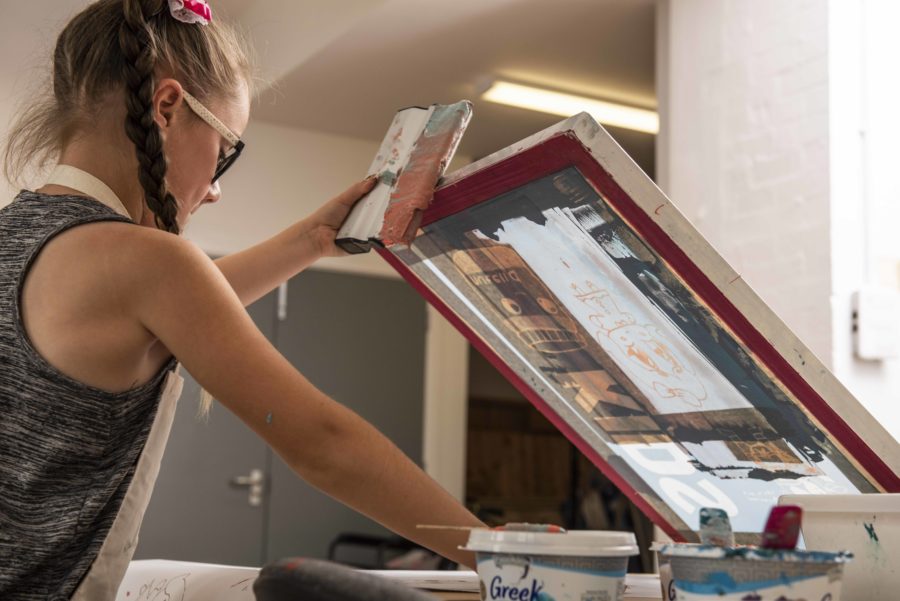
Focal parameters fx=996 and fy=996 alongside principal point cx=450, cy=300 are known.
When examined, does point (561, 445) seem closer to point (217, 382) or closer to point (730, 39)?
point (730, 39)

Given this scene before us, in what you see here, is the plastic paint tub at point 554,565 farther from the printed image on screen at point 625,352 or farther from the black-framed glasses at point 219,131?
the black-framed glasses at point 219,131

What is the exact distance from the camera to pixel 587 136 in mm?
843

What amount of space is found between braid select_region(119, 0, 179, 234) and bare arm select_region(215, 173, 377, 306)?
30 cm

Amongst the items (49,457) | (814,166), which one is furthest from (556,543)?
(814,166)

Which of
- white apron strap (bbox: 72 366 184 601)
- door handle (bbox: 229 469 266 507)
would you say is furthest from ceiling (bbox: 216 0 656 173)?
white apron strap (bbox: 72 366 184 601)

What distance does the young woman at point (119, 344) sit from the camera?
35.9 inches

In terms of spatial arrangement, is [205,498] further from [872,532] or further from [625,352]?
[872,532]

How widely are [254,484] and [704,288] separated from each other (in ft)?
14.9

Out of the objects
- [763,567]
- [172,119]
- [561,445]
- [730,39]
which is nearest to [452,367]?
[561,445]

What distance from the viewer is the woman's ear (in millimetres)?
1130

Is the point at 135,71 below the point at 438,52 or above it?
below

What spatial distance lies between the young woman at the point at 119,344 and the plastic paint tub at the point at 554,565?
169 millimetres

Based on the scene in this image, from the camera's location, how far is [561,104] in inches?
196

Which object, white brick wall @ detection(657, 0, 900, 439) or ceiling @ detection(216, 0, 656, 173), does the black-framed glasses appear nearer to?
white brick wall @ detection(657, 0, 900, 439)
